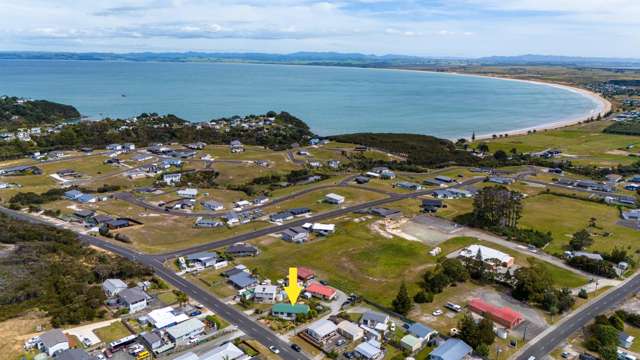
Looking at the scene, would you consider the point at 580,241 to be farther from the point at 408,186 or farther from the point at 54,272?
the point at 54,272

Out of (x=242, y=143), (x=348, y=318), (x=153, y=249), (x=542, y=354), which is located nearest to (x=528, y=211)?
(x=542, y=354)

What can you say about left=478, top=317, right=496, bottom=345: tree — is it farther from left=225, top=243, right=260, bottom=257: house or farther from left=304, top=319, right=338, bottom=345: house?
left=225, top=243, right=260, bottom=257: house

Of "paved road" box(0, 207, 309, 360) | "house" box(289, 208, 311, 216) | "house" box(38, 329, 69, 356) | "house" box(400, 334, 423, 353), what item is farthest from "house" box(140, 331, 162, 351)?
"house" box(289, 208, 311, 216)

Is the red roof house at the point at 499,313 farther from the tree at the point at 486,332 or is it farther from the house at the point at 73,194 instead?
the house at the point at 73,194

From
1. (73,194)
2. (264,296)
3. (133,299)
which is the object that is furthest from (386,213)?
(73,194)

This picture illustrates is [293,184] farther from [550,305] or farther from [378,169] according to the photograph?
[550,305]
